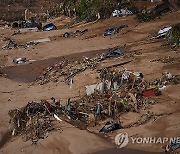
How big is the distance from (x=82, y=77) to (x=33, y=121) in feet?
13.7

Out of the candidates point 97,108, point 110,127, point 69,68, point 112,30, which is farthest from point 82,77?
point 112,30

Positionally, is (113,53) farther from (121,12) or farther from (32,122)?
(121,12)

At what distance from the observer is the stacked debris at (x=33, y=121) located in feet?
34.8

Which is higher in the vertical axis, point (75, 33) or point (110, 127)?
point (110, 127)

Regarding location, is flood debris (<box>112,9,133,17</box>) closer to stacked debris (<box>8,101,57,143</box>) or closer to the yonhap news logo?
stacked debris (<box>8,101,57,143</box>)

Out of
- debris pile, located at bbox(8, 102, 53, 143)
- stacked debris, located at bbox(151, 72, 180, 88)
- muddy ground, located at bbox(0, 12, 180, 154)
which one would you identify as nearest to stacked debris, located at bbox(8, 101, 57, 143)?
debris pile, located at bbox(8, 102, 53, 143)

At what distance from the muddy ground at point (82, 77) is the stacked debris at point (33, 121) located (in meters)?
0.21

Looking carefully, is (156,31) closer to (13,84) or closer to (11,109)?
(13,84)

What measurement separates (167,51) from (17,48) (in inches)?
362

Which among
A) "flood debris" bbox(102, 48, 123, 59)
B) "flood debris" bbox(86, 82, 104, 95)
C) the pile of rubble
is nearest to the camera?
the pile of rubble

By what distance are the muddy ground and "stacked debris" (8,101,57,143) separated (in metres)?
0.21

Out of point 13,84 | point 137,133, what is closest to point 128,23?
point 13,84

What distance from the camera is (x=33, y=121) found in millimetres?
10938

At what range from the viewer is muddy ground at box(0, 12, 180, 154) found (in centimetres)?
1006
